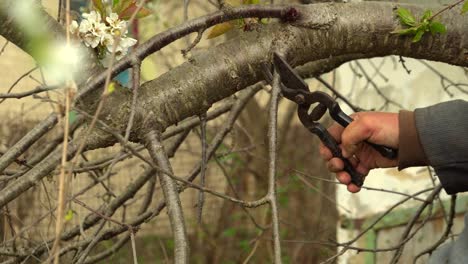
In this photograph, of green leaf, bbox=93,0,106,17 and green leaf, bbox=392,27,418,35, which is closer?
green leaf, bbox=93,0,106,17

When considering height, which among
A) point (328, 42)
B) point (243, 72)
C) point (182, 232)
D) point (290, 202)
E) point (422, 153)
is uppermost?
point (290, 202)

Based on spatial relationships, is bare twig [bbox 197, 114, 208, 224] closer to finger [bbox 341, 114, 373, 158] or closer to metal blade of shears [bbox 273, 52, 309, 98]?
metal blade of shears [bbox 273, 52, 309, 98]

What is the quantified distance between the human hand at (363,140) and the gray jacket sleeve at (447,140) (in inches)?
3.5

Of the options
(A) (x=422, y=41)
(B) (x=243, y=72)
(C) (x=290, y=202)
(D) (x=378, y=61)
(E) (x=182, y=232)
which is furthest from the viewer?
(C) (x=290, y=202)

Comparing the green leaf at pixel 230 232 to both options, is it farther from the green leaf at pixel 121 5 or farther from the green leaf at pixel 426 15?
the green leaf at pixel 121 5

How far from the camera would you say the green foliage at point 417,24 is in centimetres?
232

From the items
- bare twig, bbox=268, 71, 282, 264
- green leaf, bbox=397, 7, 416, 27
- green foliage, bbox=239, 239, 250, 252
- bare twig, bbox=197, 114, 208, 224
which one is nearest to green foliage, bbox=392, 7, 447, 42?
green leaf, bbox=397, 7, 416, 27

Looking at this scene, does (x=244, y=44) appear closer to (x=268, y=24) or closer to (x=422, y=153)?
(x=268, y=24)

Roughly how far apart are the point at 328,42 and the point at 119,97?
24.9 inches

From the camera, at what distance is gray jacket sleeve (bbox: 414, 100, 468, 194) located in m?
2.21

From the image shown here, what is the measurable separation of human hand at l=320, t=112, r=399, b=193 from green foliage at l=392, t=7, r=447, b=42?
0.82 feet

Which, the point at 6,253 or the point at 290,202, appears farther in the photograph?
the point at 290,202

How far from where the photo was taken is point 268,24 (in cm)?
227

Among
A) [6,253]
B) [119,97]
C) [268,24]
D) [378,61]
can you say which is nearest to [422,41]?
[268,24]
